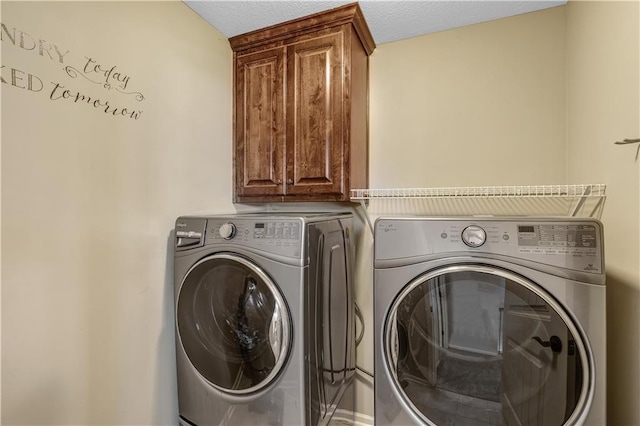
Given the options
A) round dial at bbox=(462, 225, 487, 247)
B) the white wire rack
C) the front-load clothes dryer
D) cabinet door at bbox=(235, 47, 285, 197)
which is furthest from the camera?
cabinet door at bbox=(235, 47, 285, 197)

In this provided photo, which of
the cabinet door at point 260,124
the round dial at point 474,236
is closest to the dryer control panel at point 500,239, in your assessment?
the round dial at point 474,236

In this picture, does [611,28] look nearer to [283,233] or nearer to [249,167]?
[283,233]

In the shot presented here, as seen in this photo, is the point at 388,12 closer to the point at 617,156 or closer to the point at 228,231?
the point at 617,156

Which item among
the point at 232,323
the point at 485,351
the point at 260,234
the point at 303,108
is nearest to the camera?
the point at 485,351

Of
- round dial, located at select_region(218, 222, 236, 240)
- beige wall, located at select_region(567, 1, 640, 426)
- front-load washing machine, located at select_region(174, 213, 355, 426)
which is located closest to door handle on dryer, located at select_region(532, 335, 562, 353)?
beige wall, located at select_region(567, 1, 640, 426)

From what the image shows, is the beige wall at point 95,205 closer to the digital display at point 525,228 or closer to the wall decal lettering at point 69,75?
the wall decal lettering at point 69,75

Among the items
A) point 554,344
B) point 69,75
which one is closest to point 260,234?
point 69,75

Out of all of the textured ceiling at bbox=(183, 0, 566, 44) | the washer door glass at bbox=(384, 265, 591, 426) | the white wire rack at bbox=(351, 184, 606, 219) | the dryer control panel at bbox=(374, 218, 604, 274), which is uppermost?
the textured ceiling at bbox=(183, 0, 566, 44)

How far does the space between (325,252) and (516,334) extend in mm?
770

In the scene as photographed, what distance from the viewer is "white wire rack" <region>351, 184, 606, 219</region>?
1304mm

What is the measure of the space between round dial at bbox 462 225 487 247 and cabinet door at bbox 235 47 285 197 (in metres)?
1.03

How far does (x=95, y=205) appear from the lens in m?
1.15

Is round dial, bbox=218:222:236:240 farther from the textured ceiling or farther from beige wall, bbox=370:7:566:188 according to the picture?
the textured ceiling

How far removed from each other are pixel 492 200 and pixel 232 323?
1.49 metres
